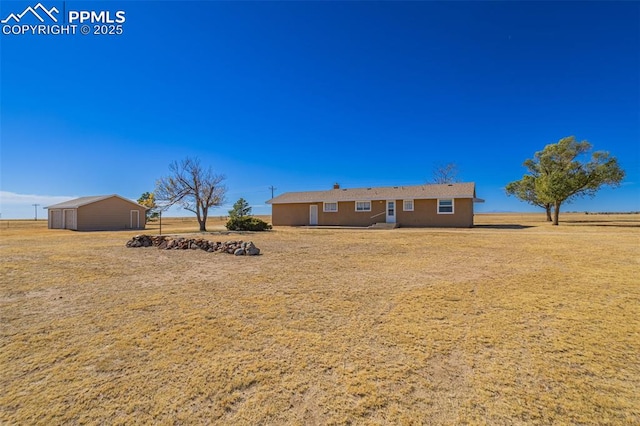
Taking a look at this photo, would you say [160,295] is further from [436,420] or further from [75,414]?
[436,420]

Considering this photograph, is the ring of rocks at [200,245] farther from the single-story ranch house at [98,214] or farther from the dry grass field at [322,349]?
the single-story ranch house at [98,214]

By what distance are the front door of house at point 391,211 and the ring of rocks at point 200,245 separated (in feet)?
52.9

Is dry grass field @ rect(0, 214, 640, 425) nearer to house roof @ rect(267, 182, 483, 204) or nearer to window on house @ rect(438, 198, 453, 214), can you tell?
window on house @ rect(438, 198, 453, 214)

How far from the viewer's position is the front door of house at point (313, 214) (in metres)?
27.8

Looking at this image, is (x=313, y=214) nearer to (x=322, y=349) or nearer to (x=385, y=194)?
(x=385, y=194)

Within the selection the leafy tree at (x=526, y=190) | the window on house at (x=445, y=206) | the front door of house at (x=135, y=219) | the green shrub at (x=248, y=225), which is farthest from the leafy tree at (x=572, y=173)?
the front door of house at (x=135, y=219)

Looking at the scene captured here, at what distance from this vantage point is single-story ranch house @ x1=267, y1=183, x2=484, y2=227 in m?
22.4

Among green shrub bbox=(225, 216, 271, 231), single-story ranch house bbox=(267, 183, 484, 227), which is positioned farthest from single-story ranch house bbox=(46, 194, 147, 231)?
green shrub bbox=(225, 216, 271, 231)

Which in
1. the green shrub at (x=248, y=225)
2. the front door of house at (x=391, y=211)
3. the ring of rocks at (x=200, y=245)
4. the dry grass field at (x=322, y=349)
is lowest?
the dry grass field at (x=322, y=349)

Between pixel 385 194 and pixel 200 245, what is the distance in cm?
1747

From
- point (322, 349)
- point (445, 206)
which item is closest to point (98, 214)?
point (445, 206)

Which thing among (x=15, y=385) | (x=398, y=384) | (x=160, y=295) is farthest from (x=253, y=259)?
(x=398, y=384)

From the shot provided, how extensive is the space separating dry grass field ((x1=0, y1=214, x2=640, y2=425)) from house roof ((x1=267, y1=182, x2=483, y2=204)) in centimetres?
1691

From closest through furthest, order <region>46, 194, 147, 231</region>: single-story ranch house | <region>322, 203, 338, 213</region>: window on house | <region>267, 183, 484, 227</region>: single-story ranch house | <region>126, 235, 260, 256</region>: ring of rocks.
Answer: <region>126, 235, 260, 256</region>: ring of rocks < <region>267, 183, 484, 227</region>: single-story ranch house < <region>46, 194, 147, 231</region>: single-story ranch house < <region>322, 203, 338, 213</region>: window on house
